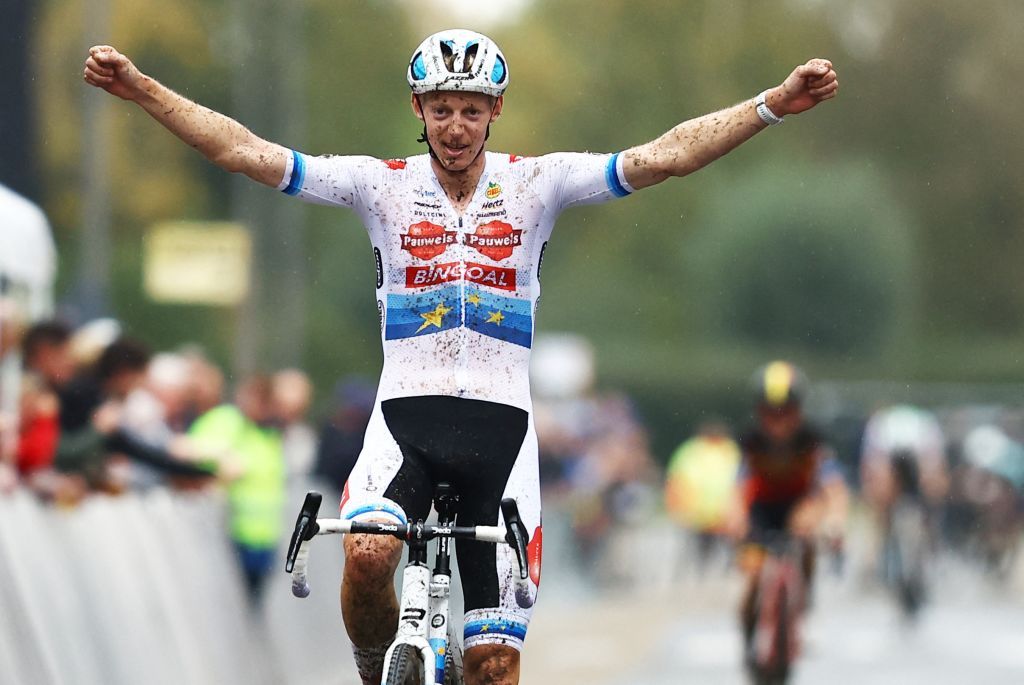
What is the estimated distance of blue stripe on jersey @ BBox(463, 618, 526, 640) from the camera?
7.32m

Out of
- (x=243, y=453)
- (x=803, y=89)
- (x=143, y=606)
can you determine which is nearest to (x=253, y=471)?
(x=243, y=453)

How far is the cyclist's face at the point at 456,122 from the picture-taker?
7.41 meters

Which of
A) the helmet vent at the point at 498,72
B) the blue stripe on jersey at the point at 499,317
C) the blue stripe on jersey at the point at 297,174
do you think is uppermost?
the helmet vent at the point at 498,72

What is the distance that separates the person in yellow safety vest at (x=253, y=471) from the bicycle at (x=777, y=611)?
321 cm

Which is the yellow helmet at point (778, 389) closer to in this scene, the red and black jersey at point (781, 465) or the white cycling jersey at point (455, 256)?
the red and black jersey at point (781, 465)

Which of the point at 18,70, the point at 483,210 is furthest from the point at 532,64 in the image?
the point at 483,210

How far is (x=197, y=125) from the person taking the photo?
24.6 feet

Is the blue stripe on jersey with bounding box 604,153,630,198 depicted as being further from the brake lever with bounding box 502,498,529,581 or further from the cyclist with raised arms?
the brake lever with bounding box 502,498,529,581

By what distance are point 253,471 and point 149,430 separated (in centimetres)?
211

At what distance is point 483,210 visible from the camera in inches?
297

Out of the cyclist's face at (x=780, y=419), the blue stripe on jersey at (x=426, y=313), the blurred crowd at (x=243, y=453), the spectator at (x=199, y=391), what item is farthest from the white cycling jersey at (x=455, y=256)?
the spectator at (x=199, y=391)

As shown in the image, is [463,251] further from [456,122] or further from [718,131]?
[718,131]

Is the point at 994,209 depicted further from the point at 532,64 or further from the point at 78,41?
the point at 78,41

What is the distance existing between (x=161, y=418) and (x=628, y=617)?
1210 centimetres
